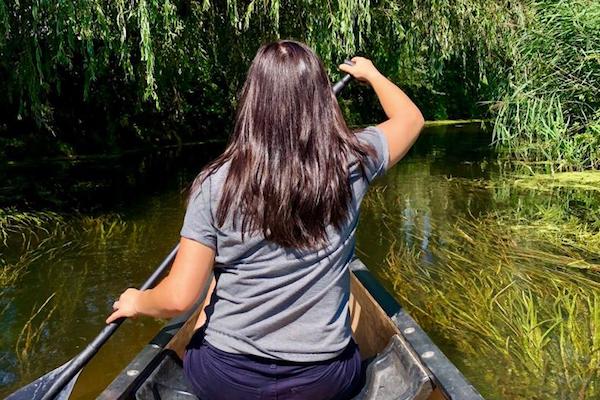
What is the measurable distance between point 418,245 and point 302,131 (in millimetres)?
3903

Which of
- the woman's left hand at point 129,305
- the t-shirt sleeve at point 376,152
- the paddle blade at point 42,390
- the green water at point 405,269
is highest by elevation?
the t-shirt sleeve at point 376,152

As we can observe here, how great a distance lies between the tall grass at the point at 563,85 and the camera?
22.6 ft

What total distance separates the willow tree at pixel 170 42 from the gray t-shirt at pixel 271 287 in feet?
13.9

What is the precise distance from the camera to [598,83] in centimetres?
697

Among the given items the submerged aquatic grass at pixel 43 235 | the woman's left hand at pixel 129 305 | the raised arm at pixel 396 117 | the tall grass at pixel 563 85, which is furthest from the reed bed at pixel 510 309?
the submerged aquatic grass at pixel 43 235

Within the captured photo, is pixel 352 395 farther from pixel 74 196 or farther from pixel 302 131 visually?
pixel 74 196

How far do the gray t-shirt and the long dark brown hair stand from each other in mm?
37

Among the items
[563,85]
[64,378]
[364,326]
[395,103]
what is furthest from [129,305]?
[563,85]

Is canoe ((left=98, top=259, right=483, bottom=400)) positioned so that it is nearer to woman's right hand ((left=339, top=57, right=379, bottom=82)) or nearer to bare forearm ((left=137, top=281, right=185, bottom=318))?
bare forearm ((left=137, top=281, right=185, bottom=318))

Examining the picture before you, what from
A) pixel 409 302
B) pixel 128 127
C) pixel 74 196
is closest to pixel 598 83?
pixel 409 302

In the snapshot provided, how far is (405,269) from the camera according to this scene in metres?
4.75

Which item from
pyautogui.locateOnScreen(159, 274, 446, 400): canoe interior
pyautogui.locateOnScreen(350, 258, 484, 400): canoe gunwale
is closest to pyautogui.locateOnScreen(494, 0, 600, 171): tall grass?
pyautogui.locateOnScreen(159, 274, 446, 400): canoe interior

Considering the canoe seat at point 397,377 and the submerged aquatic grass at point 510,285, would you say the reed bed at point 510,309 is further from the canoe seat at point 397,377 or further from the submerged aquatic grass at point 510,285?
the canoe seat at point 397,377

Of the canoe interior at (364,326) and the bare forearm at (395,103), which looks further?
the canoe interior at (364,326)
